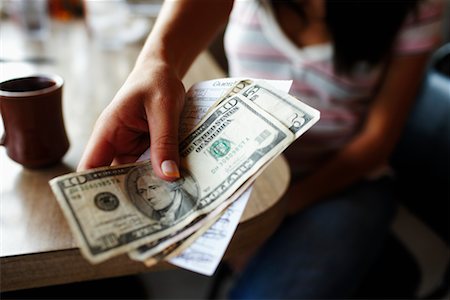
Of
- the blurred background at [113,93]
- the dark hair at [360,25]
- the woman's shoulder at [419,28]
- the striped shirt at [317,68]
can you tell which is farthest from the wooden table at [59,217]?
the woman's shoulder at [419,28]

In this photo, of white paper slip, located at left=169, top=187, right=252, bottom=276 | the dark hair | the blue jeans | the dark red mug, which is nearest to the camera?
white paper slip, located at left=169, top=187, right=252, bottom=276

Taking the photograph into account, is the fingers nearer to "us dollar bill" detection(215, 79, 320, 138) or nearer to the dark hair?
"us dollar bill" detection(215, 79, 320, 138)

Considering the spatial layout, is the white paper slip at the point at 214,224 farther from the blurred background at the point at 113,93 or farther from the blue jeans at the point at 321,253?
the blue jeans at the point at 321,253

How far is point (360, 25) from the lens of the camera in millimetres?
899

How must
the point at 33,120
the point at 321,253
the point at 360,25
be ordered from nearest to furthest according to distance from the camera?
1. the point at 33,120
2. the point at 321,253
3. the point at 360,25

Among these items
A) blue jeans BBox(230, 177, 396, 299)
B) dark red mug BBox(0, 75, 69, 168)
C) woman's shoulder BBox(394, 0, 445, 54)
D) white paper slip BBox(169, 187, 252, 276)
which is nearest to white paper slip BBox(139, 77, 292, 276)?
white paper slip BBox(169, 187, 252, 276)

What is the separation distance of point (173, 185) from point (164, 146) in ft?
0.13

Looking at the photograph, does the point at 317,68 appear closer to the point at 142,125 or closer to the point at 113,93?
the point at 113,93

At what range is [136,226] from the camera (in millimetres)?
433

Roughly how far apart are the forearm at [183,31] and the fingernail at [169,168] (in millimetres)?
146

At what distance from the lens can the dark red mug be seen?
1.74 feet

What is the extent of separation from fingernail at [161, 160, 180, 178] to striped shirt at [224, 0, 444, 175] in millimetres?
504

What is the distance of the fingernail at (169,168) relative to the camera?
0.46 m

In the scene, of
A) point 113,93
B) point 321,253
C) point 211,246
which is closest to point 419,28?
point 321,253
